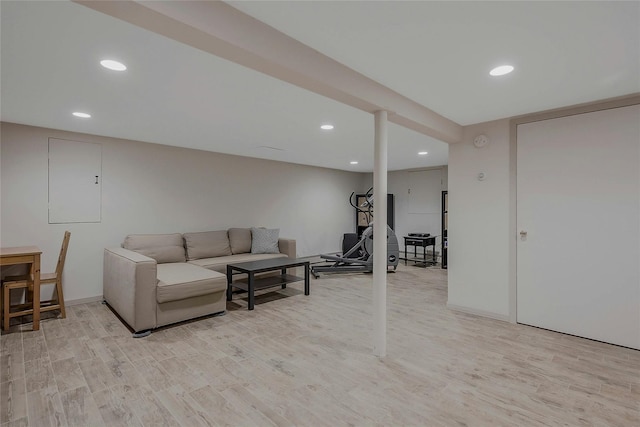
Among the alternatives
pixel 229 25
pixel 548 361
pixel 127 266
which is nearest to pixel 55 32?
pixel 229 25

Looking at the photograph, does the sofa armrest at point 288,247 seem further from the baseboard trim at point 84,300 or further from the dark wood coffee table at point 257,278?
the baseboard trim at point 84,300

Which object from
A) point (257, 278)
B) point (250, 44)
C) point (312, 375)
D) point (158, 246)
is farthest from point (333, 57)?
point (158, 246)

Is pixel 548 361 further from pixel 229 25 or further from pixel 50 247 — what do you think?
pixel 50 247

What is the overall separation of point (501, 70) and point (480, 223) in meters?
1.86

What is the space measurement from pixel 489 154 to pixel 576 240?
47.8 inches

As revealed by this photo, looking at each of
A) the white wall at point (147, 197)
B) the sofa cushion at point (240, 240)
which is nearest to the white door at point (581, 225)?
the sofa cushion at point (240, 240)

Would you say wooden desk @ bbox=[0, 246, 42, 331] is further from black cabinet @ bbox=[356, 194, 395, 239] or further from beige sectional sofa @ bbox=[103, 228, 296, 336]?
black cabinet @ bbox=[356, 194, 395, 239]

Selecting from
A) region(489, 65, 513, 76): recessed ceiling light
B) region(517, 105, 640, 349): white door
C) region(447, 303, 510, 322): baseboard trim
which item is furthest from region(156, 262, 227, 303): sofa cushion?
region(517, 105, 640, 349): white door

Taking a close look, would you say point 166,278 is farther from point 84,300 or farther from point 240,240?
point 240,240

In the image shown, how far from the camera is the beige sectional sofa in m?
3.05

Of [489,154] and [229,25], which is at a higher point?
[229,25]

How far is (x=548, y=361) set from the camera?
98.3 inches

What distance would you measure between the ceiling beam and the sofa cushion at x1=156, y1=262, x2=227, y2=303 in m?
2.40

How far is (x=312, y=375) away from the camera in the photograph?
7.51ft
